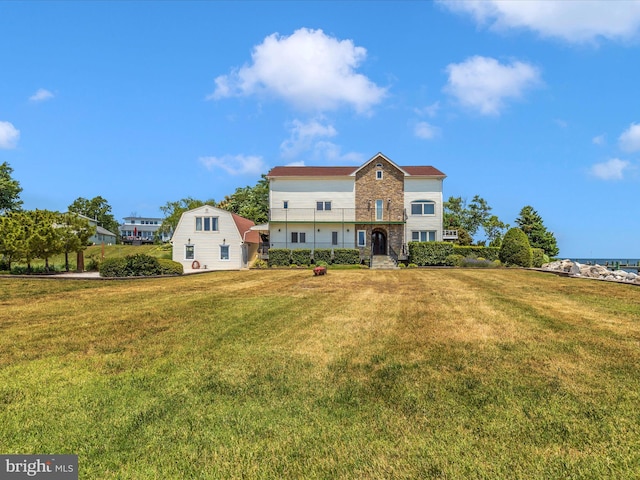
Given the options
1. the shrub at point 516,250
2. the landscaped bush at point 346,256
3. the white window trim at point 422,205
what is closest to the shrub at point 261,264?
the landscaped bush at point 346,256

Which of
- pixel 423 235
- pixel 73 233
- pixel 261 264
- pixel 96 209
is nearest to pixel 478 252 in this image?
pixel 423 235

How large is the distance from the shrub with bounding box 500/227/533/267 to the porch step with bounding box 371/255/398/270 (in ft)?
30.1

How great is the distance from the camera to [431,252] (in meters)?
31.7

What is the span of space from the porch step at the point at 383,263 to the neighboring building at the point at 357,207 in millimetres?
2319

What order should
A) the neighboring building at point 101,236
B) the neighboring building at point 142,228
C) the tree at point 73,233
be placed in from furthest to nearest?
the neighboring building at point 142,228
the neighboring building at point 101,236
the tree at point 73,233

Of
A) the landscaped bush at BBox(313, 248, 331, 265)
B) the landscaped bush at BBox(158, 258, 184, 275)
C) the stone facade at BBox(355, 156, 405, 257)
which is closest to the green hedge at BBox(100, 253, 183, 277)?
the landscaped bush at BBox(158, 258, 184, 275)

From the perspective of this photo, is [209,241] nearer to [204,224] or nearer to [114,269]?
[204,224]

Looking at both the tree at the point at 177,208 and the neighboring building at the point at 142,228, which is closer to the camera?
the tree at the point at 177,208

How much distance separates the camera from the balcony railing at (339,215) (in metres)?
35.1

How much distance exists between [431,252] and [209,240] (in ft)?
61.6

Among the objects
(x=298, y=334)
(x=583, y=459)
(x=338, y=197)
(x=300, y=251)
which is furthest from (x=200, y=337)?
(x=338, y=197)

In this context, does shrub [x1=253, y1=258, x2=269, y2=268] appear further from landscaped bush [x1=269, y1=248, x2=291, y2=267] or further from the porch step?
the porch step

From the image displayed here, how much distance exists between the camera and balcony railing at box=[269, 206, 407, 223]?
3509cm

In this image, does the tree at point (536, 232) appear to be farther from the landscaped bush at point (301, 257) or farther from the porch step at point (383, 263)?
the landscaped bush at point (301, 257)
